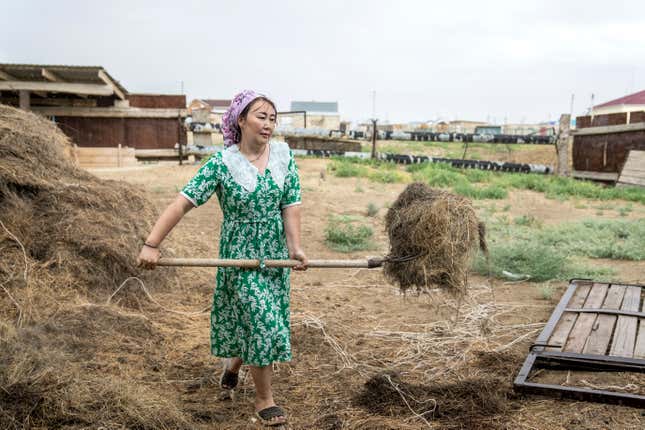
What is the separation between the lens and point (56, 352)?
356cm

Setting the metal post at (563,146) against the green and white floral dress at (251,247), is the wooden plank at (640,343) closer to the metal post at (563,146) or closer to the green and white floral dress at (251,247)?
the green and white floral dress at (251,247)

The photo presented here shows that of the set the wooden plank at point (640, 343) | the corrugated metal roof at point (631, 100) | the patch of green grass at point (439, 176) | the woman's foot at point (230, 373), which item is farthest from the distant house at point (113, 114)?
the corrugated metal roof at point (631, 100)

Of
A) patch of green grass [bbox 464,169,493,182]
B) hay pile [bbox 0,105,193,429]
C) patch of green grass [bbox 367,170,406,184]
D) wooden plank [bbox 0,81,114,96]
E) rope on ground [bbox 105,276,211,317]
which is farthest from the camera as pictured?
patch of green grass [bbox 464,169,493,182]

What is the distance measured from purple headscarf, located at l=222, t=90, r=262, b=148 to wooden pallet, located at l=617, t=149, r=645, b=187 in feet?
36.9

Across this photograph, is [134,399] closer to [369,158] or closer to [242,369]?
[242,369]

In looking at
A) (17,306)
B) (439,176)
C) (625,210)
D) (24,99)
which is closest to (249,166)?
(17,306)

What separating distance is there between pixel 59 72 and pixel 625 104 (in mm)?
39720

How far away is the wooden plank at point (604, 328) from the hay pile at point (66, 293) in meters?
2.54

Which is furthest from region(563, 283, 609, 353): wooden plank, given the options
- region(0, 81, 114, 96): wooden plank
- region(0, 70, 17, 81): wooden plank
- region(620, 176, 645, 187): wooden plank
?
region(0, 70, 17, 81): wooden plank

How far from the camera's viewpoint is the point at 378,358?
13.8 ft

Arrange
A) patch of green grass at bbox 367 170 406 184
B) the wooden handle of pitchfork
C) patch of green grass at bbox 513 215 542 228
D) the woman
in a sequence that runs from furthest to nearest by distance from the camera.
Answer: patch of green grass at bbox 367 170 406 184 → patch of green grass at bbox 513 215 542 228 → the woman → the wooden handle of pitchfork

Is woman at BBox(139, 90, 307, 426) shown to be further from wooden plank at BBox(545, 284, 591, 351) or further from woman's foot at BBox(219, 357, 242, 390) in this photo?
wooden plank at BBox(545, 284, 591, 351)

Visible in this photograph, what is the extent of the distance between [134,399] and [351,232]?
489 centimetres

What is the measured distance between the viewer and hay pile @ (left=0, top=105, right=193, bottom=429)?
2.88 metres
